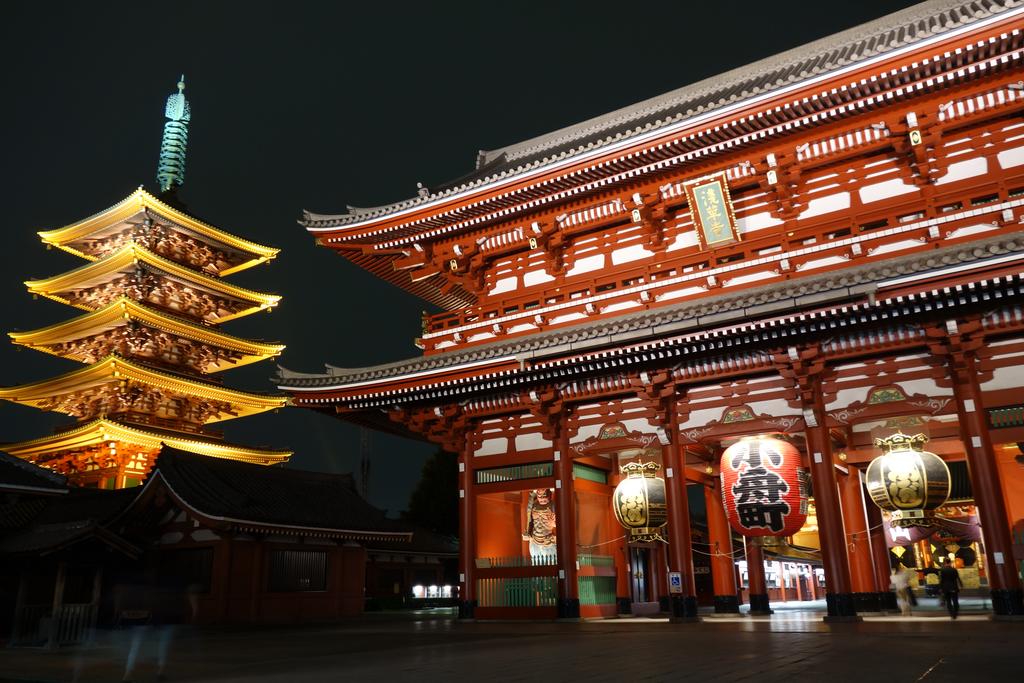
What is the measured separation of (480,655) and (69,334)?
35972 mm

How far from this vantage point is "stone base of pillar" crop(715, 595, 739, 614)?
18438 mm

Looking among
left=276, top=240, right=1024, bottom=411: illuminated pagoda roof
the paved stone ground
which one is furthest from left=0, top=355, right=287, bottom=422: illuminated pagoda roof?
the paved stone ground

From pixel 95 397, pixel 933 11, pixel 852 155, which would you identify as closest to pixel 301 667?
pixel 852 155

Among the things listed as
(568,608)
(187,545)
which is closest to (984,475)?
(568,608)

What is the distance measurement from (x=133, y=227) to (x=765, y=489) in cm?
3544

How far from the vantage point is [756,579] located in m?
18.6

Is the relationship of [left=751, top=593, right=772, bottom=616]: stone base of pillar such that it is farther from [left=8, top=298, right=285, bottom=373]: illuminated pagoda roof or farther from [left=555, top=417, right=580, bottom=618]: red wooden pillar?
[left=8, top=298, right=285, bottom=373]: illuminated pagoda roof

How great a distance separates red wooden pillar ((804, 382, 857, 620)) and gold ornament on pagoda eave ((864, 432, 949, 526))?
87 centimetres

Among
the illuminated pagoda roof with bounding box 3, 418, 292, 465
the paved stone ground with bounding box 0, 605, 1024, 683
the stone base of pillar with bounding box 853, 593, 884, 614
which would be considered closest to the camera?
the paved stone ground with bounding box 0, 605, 1024, 683

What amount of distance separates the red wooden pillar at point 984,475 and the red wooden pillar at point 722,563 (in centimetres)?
658

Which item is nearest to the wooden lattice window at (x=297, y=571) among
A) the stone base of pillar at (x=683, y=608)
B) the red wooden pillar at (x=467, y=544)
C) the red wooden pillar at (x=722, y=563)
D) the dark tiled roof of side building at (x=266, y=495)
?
the dark tiled roof of side building at (x=266, y=495)

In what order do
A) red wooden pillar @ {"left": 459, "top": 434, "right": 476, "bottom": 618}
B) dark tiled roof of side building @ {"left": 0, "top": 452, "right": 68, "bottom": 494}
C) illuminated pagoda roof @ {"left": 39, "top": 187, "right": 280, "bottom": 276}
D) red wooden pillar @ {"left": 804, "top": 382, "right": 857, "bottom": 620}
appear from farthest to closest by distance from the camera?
illuminated pagoda roof @ {"left": 39, "top": 187, "right": 280, "bottom": 276}, dark tiled roof of side building @ {"left": 0, "top": 452, "right": 68, "bottom": 494}, red wooden pillar @ {"left": 459, "top": 434, "right": 476, "bottom": 618}, red wooden pillar @ {"left": 804, "top": 382, "right": 857, "bottom": 620}

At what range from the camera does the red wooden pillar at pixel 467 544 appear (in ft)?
60.3

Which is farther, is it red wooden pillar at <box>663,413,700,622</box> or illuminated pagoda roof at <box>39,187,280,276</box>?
illuminated pagoda roof at <box>39,187,280,276</box>
